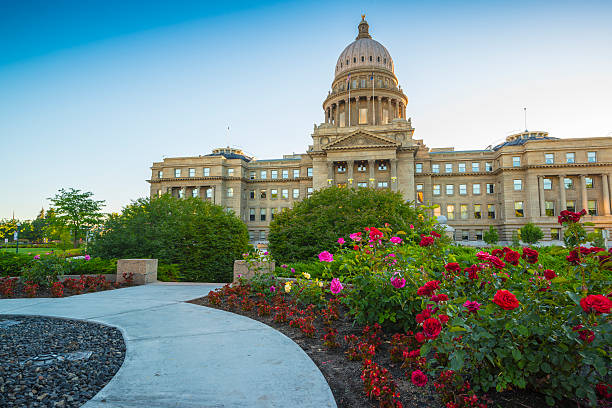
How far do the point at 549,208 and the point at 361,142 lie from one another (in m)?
35.2

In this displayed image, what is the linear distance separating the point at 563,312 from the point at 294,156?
267ft

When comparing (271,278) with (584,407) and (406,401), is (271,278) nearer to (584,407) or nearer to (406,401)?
(406,401)

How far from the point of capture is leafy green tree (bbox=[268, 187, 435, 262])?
52.1ft

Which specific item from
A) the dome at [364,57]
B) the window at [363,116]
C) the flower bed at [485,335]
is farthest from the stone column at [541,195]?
the flower bed at [485,335]

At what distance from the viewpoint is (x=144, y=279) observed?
42.5 feet

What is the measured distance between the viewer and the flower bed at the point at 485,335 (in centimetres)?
318

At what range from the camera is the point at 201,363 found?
14.9ft

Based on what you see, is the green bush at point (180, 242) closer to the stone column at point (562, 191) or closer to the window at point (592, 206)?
the stone column at point (562, 191)

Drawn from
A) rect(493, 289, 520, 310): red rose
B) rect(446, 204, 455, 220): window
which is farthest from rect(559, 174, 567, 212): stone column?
rect(493, 289, 520, 310): red rose

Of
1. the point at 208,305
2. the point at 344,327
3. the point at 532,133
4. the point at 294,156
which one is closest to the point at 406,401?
the point at 344,327

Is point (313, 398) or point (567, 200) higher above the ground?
point (567, 200)

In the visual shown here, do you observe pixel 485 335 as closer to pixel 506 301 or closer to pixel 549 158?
pixel 506 301

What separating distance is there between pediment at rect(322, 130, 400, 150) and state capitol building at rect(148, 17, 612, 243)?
0.17 m

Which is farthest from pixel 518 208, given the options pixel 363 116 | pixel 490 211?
pixel 363 116
